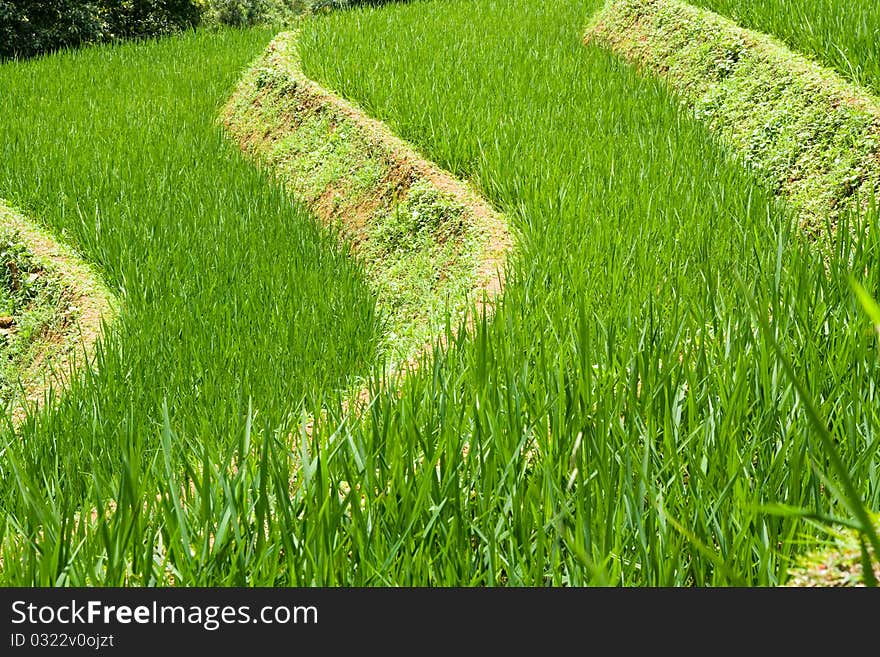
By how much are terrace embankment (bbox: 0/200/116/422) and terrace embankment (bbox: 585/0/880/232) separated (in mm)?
3340

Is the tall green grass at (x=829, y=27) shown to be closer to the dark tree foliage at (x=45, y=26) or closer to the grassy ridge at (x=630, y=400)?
the grassy ridge at (x=630, y=400)

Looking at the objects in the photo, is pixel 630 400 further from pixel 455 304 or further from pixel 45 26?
pixel 45 26

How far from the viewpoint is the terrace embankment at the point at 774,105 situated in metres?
3.99

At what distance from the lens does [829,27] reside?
513 cm

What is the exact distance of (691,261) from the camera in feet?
9.68

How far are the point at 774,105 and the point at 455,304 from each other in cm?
273

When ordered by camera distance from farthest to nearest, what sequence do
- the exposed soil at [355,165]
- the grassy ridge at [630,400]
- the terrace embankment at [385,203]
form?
1. the exposed soil at [355,165]
2. the terrace embankment at [385,203]
3. the grassy ridge at [630,400]

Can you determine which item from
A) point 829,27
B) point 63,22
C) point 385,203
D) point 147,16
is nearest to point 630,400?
point 385,203

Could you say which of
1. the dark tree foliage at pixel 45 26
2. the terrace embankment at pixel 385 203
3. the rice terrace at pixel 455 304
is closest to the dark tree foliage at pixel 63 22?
the dark tree foliage at pixel 45 26

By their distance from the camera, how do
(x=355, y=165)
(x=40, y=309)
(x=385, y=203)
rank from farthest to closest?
Result: 1. (x=355, y=165)
2. (x=385, y=203)
3. (x=40, y=309)

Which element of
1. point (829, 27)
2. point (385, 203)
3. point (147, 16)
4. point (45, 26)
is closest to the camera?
point (385, 203)

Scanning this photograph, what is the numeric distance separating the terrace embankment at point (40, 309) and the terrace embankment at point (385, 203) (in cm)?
140

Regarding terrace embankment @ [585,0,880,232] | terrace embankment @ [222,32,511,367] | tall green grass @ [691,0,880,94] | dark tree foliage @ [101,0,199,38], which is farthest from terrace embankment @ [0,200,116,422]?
dark tree foliage @ [101,0,199,38]

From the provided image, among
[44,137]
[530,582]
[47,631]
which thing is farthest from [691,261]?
[44,137]
